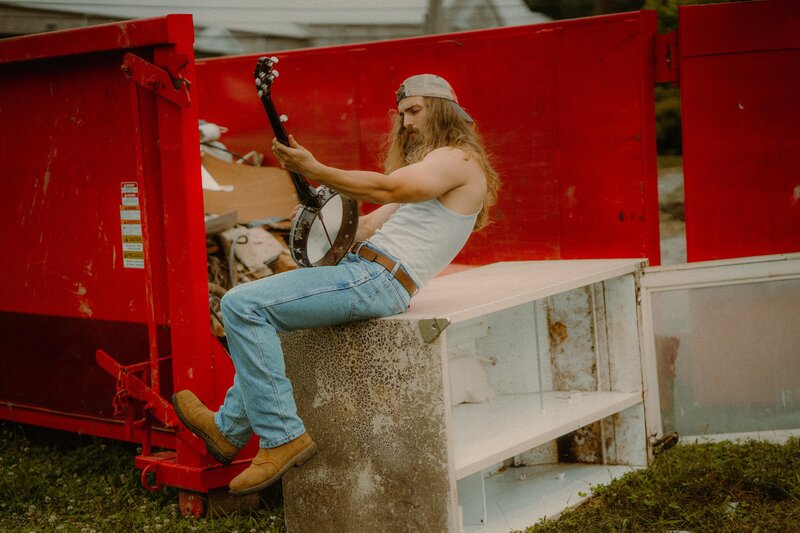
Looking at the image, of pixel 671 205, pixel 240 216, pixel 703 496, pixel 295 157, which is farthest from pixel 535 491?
pixel 671 205

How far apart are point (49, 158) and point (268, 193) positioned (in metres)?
1.66

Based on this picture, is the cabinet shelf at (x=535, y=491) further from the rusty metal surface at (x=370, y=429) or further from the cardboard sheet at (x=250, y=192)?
the cardboard sheet at (x=250, y=192)

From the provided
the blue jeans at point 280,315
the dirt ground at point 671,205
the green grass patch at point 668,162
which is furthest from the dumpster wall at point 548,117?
the green grass patch at point 668,162

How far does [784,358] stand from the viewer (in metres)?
5.33

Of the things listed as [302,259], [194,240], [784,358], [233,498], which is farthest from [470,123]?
[784,358]

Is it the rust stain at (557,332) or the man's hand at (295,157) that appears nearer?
the man's hand at (295,157)

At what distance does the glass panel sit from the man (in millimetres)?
1618

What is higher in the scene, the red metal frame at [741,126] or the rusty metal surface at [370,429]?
the red metal frame at [741,126]

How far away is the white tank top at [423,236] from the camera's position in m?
3.97

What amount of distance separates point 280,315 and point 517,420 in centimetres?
135

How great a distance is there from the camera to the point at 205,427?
4016mm

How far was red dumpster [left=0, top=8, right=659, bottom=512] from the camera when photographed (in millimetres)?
4352

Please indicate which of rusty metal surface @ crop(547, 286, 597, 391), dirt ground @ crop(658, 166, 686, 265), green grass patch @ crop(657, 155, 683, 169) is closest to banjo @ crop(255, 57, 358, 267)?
rusty metal surface @ crop(547, 286, 597, 391)

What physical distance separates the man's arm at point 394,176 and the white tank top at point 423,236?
0.35ft
